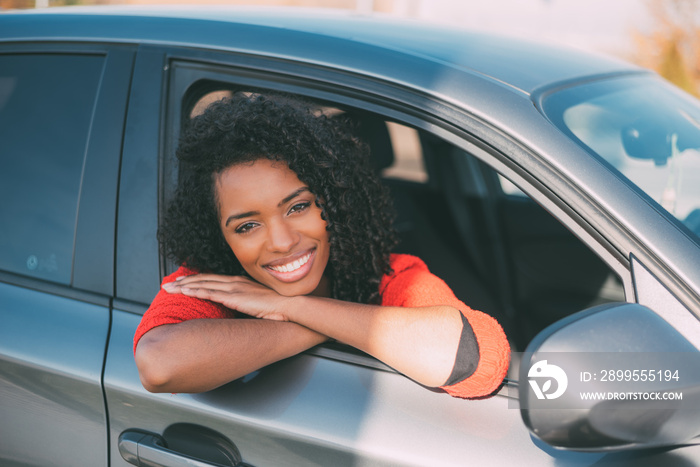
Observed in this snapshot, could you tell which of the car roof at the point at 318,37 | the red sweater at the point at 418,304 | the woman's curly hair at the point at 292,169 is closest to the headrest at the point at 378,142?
the car roof at the point at 318,37

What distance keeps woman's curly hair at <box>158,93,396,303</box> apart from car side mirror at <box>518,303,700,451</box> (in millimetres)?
732

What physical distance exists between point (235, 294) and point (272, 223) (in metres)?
0.19

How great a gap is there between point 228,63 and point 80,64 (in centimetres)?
45

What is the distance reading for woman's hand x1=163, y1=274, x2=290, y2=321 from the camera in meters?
1.31

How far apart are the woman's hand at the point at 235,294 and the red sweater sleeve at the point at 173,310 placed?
0.02 metres

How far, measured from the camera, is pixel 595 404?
872 mm

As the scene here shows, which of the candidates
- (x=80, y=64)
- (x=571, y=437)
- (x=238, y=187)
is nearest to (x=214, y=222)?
(x=238, y=187)

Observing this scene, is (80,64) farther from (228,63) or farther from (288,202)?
(288,202)

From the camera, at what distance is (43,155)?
1.53 metres

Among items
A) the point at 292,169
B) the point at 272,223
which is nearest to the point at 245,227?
the point at 272,223

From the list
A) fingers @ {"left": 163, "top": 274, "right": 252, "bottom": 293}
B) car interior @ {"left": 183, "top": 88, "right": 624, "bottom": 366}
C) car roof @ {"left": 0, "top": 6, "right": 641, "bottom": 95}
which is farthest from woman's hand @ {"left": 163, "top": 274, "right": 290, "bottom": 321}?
car interior @ {"left": 183, "top": 88, "right": 624, "bottom": 366}

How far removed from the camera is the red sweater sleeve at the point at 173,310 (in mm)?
1242

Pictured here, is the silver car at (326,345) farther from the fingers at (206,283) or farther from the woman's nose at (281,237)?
the woman's nose at (281,237)

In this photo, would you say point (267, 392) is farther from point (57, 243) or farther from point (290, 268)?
point (57, 243)
